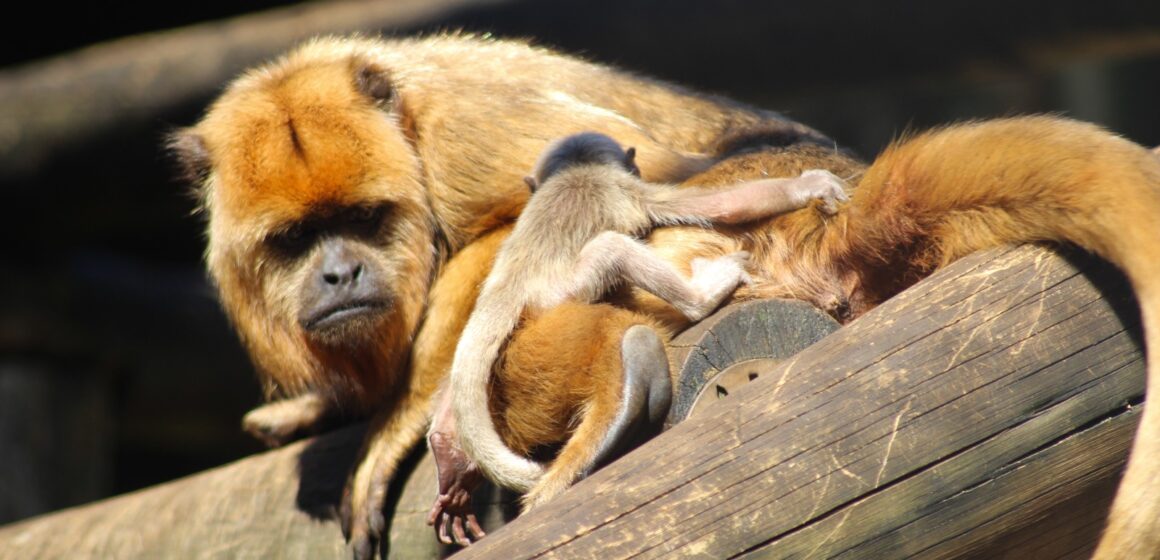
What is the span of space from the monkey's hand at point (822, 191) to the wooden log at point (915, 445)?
54 centimetres

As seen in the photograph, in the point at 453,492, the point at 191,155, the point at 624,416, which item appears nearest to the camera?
the point at 624,416

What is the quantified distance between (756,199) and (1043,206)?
83 centimetres

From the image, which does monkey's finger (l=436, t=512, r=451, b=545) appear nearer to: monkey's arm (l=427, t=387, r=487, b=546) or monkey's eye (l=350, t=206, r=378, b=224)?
monkey's arm (l=427, t=387, r=487, b=546)

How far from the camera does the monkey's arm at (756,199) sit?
10.5ft

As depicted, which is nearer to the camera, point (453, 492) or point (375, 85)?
point (453, 492)

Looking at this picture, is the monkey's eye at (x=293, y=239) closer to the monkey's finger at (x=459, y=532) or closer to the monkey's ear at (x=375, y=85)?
the monkey's ear at (x=375, y=85)

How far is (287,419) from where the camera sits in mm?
4688

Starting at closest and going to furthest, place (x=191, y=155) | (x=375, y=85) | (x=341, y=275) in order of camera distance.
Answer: (x=341, y=275)
(x=375, y=85)
(x=191, y=155)

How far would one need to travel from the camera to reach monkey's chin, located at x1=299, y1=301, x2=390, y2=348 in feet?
12.0

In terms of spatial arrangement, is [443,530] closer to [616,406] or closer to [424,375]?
[424,375]

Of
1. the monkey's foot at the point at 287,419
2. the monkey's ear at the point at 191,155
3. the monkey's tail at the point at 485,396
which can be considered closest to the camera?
the monkey's tail at the point at 485,396

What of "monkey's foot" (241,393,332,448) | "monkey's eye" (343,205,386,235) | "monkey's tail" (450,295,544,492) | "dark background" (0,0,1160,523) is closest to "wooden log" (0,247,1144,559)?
"monkey's tail" (450,295,544,492)

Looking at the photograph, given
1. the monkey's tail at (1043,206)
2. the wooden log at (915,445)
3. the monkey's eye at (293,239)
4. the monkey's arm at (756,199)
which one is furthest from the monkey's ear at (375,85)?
the wooden log at (915,445)

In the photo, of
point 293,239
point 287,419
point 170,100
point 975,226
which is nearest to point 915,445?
point 975,226
